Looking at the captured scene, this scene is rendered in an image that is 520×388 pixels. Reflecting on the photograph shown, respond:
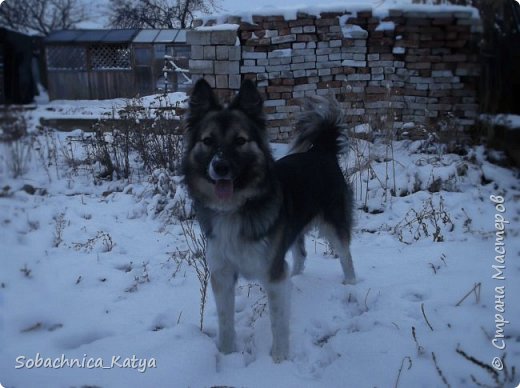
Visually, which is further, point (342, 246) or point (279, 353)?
point (342, 246)

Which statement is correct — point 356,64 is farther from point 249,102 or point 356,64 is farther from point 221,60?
point 249,102

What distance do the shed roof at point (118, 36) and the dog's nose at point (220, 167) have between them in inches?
29.4

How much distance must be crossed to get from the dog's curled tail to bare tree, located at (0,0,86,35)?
218 cm

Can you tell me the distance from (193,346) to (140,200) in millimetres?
1625

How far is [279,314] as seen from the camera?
90.4 inches

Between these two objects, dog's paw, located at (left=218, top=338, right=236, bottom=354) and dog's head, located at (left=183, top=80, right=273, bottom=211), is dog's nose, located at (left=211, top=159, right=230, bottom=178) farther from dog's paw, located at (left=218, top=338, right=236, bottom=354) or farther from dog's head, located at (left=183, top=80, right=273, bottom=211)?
dog's paw, located at (left=218, top=338, right=236, bottom=354)

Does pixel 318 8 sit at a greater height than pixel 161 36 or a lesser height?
greater

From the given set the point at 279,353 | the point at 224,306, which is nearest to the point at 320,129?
the point at 224,306

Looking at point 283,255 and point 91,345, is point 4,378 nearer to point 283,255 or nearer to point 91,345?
point 91,345

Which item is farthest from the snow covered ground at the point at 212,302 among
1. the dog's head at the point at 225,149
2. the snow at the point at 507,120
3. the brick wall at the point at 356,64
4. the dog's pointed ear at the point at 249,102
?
the dog's pointed ear at the point at 249,102

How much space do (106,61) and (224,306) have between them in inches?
62.9

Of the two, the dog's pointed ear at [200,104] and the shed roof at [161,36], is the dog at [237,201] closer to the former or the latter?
the dog's pointed ear at [200,104]

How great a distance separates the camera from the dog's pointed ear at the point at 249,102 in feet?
7.78

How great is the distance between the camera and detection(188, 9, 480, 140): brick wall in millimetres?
2031
